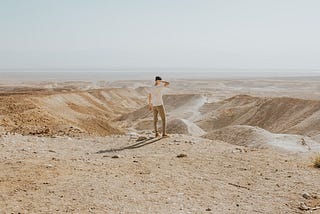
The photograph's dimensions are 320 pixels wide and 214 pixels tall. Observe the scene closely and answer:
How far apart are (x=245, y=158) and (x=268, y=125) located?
22.7 m

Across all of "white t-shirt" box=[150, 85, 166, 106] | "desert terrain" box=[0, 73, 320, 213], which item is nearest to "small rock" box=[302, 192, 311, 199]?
"desert terrain" box=[0, 73, 320, 213]

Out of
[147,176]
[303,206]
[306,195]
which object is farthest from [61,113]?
[303,206]

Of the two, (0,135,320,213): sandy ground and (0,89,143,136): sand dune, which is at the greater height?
(0,135,320,213): sandy ground

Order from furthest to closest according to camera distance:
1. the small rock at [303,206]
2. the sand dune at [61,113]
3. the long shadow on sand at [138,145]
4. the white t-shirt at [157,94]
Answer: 1. the sand dune at [61,113]
2. the white t-shirt at [157,94]
3. the long shadow on sand at [138,145]
4. the small rock at [303,206]

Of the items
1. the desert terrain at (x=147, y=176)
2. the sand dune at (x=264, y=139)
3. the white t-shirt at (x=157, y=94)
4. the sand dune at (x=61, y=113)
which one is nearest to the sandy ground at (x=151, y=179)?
the desert terrain at (x=147, y=176)

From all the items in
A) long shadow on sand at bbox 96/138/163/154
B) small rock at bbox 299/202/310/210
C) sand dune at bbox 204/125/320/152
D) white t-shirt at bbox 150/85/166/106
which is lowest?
sand dune at bbox 204/125/320/152

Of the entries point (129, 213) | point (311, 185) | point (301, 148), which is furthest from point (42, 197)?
point (301, 148)

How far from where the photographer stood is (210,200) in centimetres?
681

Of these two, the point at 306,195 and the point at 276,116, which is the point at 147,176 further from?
the point at 276,116

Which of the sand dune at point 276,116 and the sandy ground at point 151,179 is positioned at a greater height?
the sandy ground at point 151,179

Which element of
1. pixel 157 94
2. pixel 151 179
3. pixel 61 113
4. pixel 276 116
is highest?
pixel 157 94

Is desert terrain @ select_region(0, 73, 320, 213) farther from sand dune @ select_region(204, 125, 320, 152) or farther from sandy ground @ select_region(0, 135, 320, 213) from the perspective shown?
sand dune @ select_region(204, 125, 320, 152)

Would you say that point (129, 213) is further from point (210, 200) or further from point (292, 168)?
point (292, 168)

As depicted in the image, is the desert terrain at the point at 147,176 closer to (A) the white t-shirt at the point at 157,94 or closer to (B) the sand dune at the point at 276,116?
(A) the white t-shirt at the point at 157,94
